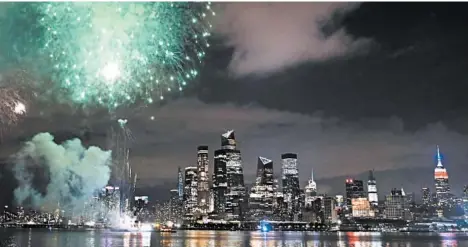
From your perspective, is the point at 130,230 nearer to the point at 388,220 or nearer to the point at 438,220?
the point at 388,220

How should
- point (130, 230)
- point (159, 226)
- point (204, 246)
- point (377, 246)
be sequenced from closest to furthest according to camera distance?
point (204, 246) < point (377, 246) < point (130, 230) < point (159, 226)

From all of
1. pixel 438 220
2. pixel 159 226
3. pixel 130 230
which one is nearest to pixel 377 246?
pixel 130 230

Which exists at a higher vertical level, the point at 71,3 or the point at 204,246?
the point at 71,3

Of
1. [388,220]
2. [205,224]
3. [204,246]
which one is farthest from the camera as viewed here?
[388,220]

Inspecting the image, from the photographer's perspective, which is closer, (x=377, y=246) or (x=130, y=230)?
(x=377, y=246)

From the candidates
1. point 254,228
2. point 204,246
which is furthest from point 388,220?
point 204,246

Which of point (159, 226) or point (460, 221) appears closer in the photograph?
point (159, 226)

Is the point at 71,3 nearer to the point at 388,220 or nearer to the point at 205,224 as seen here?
the point at 205,224

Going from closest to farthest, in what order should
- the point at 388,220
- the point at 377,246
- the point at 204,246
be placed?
the point at 204,246, the point at 377,246, the point at 388,220

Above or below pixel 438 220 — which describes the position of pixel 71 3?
above
